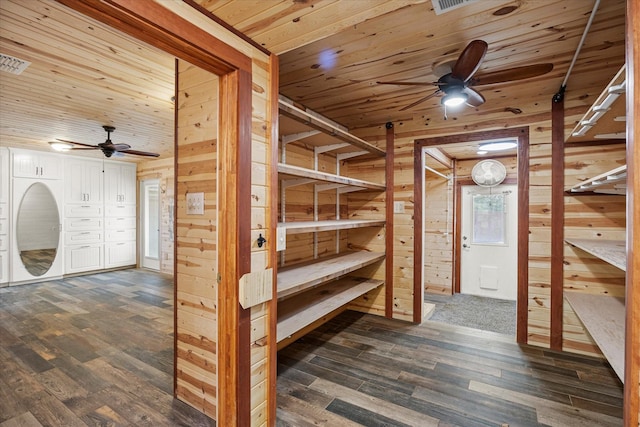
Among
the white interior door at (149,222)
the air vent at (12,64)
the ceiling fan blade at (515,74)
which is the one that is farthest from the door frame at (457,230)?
the white interior door at (149,222)

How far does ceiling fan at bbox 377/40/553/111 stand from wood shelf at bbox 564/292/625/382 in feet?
5.35

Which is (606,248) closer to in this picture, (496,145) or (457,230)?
(496,145)

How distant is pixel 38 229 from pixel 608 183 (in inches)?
315

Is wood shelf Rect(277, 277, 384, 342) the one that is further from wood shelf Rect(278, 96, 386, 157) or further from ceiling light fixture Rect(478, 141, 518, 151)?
ceiling light fixture Rect(478, 141, 518, 151)

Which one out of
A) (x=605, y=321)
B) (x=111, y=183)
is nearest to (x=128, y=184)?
(x=111, y=183)

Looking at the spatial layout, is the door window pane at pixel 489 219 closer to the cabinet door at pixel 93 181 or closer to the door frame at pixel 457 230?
the door frame at pixel 457 230

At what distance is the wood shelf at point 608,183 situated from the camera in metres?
1.47

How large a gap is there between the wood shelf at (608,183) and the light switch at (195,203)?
213 centimetres

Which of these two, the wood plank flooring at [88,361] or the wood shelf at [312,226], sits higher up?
the wood shelf at [312,226]

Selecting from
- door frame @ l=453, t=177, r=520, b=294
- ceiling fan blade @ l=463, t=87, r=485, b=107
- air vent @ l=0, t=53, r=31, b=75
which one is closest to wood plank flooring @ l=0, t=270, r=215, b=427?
air vent @ l=0, t=53, r=31, b=75

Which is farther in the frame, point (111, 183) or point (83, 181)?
point (111, 183)

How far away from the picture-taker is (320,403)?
203 centimetres

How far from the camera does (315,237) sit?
339 centimetres

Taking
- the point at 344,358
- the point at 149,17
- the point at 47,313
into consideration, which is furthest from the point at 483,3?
the point at 47,313
